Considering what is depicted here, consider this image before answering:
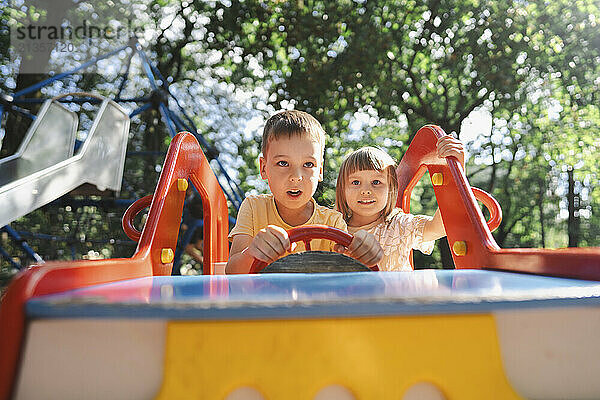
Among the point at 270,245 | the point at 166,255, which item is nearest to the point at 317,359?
the point at 270,245

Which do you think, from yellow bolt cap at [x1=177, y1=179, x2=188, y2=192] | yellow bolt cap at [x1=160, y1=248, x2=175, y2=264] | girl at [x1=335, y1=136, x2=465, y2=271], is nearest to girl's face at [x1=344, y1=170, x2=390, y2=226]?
girl at [x1=335, y1=136, x2=465, y2=271]

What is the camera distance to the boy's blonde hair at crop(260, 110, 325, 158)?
5.25 ft

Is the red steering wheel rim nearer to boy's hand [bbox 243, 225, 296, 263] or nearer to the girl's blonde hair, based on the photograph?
boy's hand [bbox 243, 225, 296, 263]

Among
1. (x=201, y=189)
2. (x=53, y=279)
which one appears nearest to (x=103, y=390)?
(x=53, y=279)

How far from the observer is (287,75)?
536 centimetres

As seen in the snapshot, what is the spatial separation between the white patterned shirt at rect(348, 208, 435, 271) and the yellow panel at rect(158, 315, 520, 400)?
1348 mm

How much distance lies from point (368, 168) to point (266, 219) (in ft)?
1.77

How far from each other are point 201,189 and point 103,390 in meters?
1.11

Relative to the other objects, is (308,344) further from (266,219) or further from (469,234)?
(266,219)

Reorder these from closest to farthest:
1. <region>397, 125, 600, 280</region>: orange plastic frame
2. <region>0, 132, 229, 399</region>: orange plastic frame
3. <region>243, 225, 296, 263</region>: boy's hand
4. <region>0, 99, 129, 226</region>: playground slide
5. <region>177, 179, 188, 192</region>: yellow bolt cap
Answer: <region>0, 132, 229, 399</region>: orange plastic frame → <region>397, 125, 600, 280</region>: orange plastic frame → <region>243, 225, 296, 263</region>: boy's hand → <region>177, 179, 188, 192</region>: yellow bolt cap → <region>0, 99, 129, 226</region>: playground slide

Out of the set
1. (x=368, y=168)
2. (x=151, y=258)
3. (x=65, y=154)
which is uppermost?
(x=65, y=154)

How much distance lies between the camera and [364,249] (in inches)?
→ 47.4

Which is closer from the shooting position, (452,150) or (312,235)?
(312,235)

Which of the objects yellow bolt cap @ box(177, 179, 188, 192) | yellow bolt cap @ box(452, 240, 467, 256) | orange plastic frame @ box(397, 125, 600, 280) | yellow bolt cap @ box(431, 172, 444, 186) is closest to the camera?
orange plastic frame @ box(397, 125, 600, 280)
